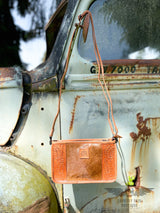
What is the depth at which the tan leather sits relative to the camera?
1275mm

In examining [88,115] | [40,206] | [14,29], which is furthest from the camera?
[14,29]

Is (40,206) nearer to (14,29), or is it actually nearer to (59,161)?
(59,161)

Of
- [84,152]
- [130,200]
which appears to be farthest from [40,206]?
[130,200]

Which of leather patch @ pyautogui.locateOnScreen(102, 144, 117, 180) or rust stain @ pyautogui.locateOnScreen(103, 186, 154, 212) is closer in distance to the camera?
leather patch @ pyautogui.locateOnScreen(102, 144, 117, 180)

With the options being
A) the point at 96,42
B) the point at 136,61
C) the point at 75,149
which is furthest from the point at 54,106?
the point at 136,61

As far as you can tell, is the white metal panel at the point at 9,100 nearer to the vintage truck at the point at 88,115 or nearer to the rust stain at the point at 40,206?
the vintage truck at the point at 88,115

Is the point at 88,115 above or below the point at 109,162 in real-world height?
above

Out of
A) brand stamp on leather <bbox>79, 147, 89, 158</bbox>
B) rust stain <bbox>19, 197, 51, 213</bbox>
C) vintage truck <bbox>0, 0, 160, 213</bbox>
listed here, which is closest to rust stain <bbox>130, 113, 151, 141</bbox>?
vintage truck <bbox>0, 0, 160, 213</bbox>

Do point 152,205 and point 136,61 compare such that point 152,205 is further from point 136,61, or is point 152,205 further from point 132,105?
point 136,61

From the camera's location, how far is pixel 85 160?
1278 mm

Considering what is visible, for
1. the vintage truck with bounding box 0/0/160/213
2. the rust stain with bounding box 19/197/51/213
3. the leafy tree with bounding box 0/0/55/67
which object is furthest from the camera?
the leafy tree with bounding box 0/0/55/67

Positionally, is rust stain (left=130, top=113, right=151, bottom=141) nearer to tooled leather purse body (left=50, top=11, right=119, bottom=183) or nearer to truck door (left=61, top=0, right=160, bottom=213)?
truck door (left=61, top=0, right=160, bottom=213)

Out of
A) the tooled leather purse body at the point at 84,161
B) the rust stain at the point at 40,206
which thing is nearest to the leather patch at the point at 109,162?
the tooled leather purse body at the point at 84,161

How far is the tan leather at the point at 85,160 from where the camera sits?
128 centimetres
